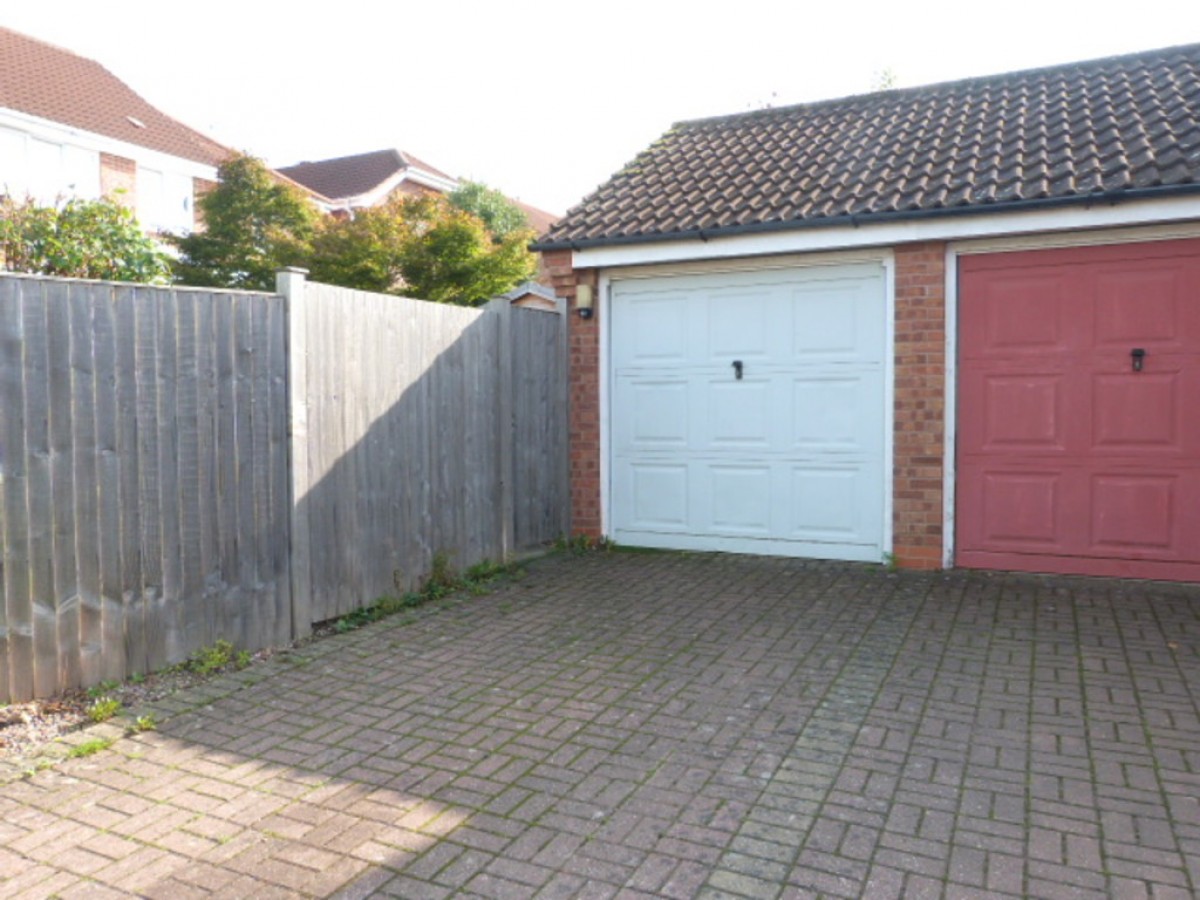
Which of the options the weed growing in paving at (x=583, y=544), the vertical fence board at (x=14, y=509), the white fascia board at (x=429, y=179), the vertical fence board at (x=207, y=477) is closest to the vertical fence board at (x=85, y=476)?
the vertical fence board at (x=14, y=509)

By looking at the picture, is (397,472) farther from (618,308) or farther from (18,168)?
(18,168)

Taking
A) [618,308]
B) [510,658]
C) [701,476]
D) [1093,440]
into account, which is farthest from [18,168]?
[1093,440]

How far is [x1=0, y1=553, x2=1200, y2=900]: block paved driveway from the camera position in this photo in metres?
2.85

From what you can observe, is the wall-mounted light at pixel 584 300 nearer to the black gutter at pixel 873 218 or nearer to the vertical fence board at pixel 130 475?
the black gutter at pixel 873 218

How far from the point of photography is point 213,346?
4887 mm

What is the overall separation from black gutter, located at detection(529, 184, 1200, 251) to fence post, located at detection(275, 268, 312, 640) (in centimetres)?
330

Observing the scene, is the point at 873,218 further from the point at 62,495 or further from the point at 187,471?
the point at 62,495

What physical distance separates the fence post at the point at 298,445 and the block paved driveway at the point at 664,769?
365 millimetres

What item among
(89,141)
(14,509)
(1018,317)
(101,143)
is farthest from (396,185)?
(14,509)

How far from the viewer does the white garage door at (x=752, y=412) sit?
24.6 ft

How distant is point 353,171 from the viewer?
27.9m

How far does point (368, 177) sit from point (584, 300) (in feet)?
68.7

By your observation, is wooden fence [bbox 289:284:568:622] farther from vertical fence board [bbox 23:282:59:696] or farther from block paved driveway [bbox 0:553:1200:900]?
vertical fence board [bbox 23:282:59:696]

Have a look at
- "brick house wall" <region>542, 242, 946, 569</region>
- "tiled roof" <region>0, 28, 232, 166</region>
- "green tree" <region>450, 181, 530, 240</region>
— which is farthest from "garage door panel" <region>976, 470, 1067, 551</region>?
"green tree" <region>450, 181, 530, 240</region>
